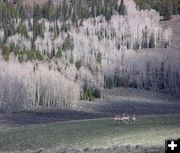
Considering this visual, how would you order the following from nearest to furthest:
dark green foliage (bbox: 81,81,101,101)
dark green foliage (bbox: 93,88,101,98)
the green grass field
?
1. the green grass field
2. dark green foliage (bbox: 81,81,101,101)
3. dark green foliage (bbox: 93,88,101,98)

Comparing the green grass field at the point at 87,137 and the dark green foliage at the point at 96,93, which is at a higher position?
the green grass field at the point at 87,137

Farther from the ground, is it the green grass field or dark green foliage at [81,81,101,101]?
the green grass field

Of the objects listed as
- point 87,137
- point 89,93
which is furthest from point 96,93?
point 87,137

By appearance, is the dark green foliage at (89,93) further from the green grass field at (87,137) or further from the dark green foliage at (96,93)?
the green grass field at (87,137)

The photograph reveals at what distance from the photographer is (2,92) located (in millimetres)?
156000

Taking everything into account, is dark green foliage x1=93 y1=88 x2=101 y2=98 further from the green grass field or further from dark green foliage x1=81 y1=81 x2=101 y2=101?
the green grass field

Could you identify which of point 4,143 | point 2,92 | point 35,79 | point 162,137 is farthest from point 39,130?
point 35,79

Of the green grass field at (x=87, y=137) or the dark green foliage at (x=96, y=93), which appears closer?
the green grass field at (x=87, y=137)

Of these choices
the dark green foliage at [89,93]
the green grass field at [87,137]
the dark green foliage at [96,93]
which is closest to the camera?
the green grass field at [87,137]

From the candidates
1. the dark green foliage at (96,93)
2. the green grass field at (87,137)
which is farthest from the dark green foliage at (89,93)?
the green grass field at (87,137)

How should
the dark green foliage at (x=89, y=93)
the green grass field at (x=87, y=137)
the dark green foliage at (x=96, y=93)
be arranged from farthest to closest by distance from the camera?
the dark green foliage at (x=96, y=93) → the dark green foliage at (x=89, y=93) → the green grass field at (x=87, y=137)

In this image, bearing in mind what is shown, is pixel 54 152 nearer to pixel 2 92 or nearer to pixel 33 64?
pixel 2 92

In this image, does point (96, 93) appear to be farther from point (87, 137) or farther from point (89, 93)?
point (87, 137)

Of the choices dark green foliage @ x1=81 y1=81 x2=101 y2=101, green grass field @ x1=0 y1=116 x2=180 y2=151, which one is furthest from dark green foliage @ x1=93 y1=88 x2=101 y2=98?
green grass field @ x1=0 y1=116 x2=180 y2=151
